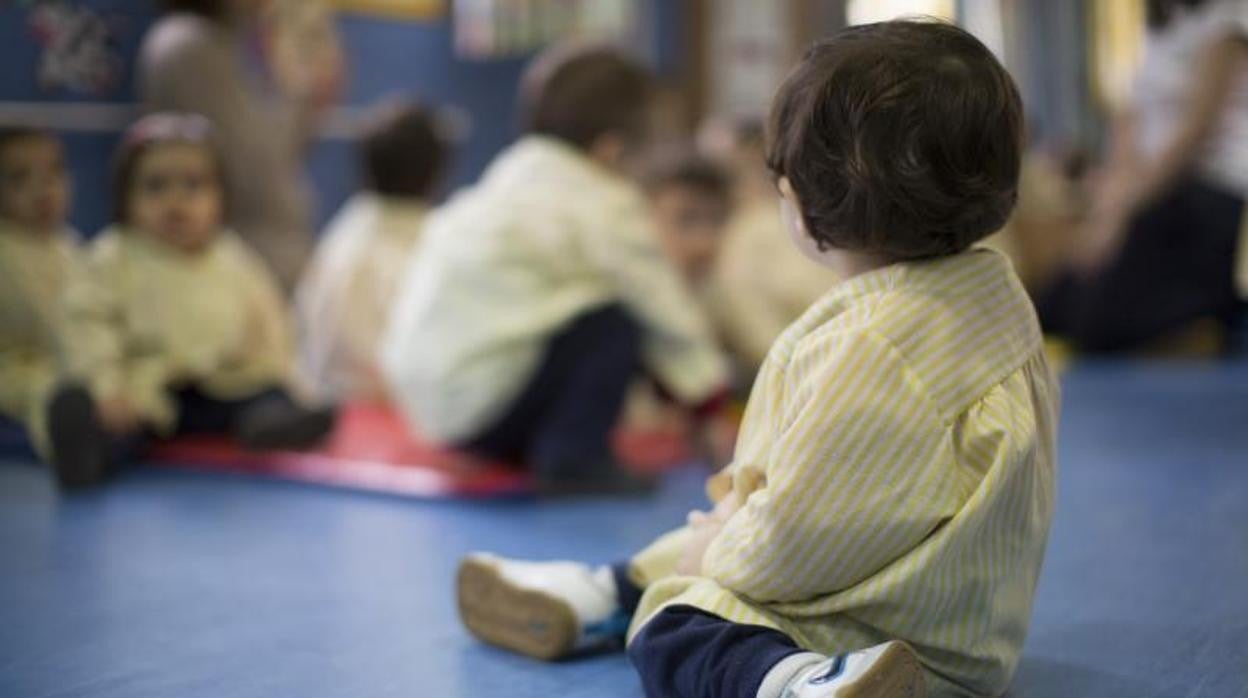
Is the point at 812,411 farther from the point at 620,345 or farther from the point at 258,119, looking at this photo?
the point at 258,119

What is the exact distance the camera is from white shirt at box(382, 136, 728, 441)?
2.59 m

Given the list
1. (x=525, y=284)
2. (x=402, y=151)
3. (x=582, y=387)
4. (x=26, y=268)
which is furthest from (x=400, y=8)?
(x=582, y=387)

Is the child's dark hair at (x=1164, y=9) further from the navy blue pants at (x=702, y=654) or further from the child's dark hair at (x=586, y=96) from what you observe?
the navy blue pants at (x=702, y=654)

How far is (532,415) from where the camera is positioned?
2.66m

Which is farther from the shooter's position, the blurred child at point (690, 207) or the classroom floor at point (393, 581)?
the blurred child at point (690, 207)

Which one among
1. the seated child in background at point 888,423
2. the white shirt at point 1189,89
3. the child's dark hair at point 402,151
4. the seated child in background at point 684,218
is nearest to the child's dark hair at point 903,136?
the seated child in background at point 888,423

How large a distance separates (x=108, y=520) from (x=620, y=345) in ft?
3.07

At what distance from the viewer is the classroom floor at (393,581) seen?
1.46 metres

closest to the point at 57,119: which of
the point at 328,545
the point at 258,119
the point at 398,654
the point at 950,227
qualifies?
the point at 258,119

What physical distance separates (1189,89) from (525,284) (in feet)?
8.97

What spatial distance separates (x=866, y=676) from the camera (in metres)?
1.10

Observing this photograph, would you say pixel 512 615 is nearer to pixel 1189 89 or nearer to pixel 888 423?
pixel 888 423

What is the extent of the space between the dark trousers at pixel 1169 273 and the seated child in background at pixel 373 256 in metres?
2.34

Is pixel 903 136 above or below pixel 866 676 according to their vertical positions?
above
